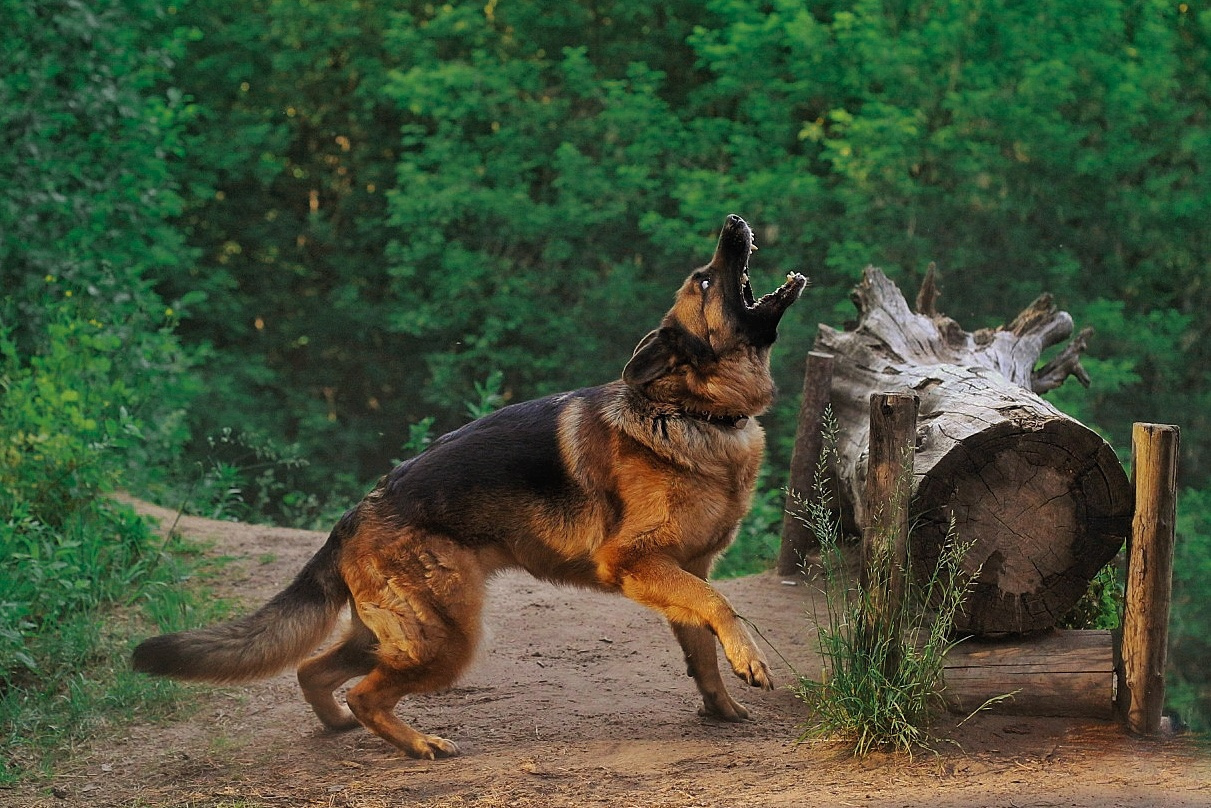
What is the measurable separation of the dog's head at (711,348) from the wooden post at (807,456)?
2.58 meters

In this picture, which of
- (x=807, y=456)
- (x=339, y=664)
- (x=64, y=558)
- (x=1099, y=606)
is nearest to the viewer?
(x=339, y=664)

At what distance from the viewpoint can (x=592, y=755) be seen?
15.5 feet

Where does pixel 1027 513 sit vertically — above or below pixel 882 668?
above

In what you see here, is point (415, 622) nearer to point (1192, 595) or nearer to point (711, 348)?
point (711, 348)

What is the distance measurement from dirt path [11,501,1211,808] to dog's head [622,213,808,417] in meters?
1.19

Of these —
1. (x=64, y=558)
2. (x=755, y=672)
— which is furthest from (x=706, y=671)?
(x=64, y=558)

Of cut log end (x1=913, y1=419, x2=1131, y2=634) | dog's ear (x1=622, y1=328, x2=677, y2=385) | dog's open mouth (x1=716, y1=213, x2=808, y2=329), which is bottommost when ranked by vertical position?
cut log end (x1=913, y1=419, x2=1131, y2=634)

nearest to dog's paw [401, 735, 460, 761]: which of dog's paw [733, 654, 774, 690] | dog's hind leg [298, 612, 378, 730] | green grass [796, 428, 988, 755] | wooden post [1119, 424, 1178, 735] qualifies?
dog's hind leg [298, 612, 378, 730]

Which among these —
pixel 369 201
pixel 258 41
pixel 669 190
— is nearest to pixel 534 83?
pixel 669 190

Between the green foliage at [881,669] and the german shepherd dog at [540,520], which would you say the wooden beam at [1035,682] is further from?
the german shepherd dog at [540,520]

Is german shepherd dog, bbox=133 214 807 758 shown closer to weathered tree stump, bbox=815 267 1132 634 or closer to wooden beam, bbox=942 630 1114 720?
weathered tree stump, bbox=815 267 1132 634

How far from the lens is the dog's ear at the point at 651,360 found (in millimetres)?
4930

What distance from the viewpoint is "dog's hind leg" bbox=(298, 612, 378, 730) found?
16.5 ft

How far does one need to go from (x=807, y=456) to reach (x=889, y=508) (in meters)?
3.09
